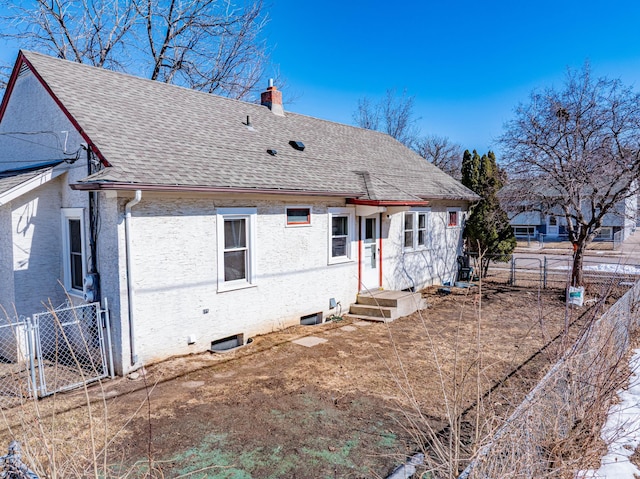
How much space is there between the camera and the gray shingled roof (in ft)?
25.6

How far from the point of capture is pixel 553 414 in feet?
13.7

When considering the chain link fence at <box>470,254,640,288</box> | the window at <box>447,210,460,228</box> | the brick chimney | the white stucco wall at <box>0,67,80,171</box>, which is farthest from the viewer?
the window at <box>447,210,460,228</box>

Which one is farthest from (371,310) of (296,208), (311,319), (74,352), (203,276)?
(74,352)

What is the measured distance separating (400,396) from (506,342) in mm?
3914

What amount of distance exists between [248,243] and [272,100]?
717 cm

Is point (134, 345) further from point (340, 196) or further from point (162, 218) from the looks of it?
point (340, 196)

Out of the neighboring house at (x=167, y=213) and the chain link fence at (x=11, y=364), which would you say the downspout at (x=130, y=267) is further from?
the chain link fence at (x=11, y=364)

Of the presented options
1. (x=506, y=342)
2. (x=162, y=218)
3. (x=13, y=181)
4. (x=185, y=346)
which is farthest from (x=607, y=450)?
(x=13, y=181)

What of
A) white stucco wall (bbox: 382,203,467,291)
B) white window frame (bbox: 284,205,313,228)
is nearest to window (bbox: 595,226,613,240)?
white stucco wall (bbox: 382,203,467,291)

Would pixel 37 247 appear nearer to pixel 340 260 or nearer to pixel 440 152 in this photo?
pixel 340 260

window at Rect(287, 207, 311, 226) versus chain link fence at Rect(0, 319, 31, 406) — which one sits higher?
window at Rect(287, 207, 311, 226)

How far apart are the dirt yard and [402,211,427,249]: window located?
15.7ft

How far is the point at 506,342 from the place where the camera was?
915cm

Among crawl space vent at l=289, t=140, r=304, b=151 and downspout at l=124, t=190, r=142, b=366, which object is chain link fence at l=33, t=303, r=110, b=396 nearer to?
downspout at l=124, t=190, r=142, b=366
